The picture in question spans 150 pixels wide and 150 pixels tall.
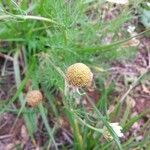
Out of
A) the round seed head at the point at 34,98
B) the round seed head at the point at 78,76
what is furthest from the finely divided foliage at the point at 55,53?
the round seed head at the point at 78,76

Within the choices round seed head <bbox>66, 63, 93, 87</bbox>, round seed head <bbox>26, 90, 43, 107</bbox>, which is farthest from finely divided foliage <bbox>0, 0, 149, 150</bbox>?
round seed head <bbox>66, 63, 93, 87</bbox>

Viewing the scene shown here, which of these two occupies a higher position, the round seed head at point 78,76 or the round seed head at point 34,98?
the round seed head at point 78,76

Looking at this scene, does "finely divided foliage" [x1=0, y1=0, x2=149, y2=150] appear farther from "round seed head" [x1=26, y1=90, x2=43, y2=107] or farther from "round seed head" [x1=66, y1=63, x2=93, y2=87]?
"round seed head" [x1=66, y1=63, x2=93, y2=87]

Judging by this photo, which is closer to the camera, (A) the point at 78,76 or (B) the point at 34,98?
(A) the point at 78,76

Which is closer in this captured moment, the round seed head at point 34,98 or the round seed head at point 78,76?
the round seed head at point 78,76

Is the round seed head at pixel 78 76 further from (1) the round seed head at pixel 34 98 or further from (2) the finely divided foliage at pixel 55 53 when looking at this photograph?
(1) the round seed head at pixel 34 98

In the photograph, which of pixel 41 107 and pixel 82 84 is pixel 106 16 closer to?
pixel 41 107

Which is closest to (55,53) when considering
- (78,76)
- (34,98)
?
(34,98)

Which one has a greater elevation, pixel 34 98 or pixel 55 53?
pixel 55 53

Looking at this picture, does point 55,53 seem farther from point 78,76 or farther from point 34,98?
point 78,76

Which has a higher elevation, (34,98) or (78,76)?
(78,76)

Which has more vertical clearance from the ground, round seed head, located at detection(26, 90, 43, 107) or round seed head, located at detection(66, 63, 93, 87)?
round seed head, located at detection(66, 63, 93, 87)
